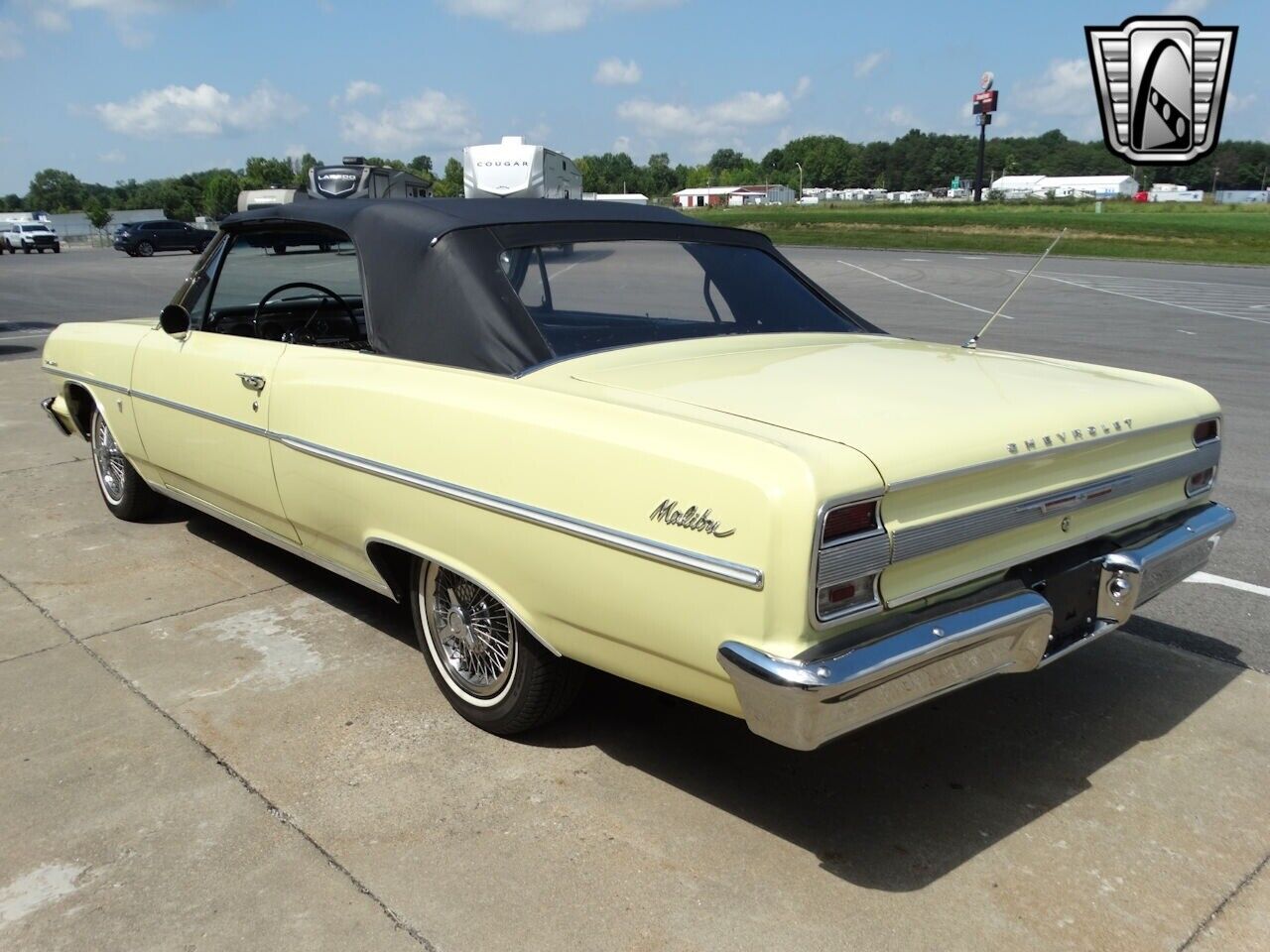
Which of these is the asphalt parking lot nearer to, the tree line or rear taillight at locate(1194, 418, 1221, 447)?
rear taillight at locate(1194, 418, 1221, 447)

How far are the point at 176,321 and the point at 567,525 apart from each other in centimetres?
250

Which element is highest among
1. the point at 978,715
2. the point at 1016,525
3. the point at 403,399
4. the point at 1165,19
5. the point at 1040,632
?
the point at 1165,19

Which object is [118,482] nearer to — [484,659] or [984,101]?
[484,659]

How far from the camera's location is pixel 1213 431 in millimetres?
3350

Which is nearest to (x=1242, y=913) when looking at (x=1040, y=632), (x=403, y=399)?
Answer: (x=1040, y=632)

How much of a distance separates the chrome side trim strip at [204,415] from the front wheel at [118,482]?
29.7 inches

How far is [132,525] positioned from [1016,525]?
4428 mm

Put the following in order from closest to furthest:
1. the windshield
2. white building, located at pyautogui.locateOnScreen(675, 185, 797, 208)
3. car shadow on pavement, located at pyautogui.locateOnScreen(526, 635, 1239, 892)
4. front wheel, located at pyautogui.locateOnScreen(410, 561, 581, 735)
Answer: car shadow on pavement, located at pyautogui.locateOnScreen(526, 635, 1239, 892) → front wheel, located at pyautogui.locateOnScreen(410, 561, 581, 735) → the windshield → white building, located at pyautogui.locateOnScreen(675, 185, 797, 208)

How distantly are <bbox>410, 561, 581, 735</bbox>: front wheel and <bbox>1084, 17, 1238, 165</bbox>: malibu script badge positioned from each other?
9563mm

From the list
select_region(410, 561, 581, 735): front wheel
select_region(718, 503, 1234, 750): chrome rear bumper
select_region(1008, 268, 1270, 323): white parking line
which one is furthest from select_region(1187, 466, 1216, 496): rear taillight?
select_region(1008, 268, 1270, 323): white parking line

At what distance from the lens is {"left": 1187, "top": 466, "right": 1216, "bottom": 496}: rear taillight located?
3.32m

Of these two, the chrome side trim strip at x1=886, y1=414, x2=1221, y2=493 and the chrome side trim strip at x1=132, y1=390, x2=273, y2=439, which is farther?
the chrome side trim strip at x1=132, y1=390, x2=273, y2=439

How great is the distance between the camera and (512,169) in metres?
24.7

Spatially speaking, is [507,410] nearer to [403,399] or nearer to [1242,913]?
[403,399]
